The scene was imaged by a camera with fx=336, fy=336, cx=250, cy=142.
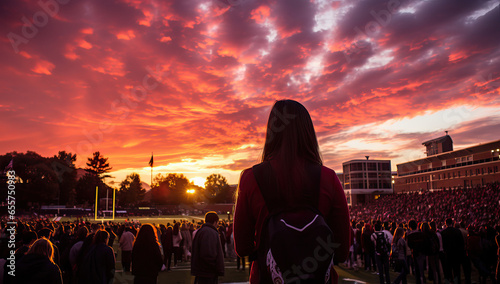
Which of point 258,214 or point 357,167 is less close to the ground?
point 357,167

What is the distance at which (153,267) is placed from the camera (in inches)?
279

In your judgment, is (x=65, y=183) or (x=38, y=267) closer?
(x=38, y=267)

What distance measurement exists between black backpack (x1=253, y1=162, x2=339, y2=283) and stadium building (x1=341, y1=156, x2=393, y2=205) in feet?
339

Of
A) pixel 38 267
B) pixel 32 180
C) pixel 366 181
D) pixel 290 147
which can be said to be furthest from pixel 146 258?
pixel 366 181

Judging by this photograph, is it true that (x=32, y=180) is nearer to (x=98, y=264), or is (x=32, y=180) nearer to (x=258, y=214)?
(x=98, y=264)

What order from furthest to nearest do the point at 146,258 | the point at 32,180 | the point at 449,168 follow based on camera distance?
the point at 32,180, the point at 449,168, the point at 146,258

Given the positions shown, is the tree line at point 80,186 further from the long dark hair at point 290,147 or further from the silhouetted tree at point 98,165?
the long dark hair at point 290,147

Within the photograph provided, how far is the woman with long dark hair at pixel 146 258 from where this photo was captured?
7023 mm

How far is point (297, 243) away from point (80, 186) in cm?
11746

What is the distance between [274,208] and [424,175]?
9069cm

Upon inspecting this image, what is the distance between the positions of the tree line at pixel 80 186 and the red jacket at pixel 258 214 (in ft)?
225

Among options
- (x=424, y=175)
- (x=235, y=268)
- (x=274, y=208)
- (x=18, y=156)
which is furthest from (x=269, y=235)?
(x=18, y=156)

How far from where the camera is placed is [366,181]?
102 meters

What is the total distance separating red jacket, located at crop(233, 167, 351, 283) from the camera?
1.92 meters
